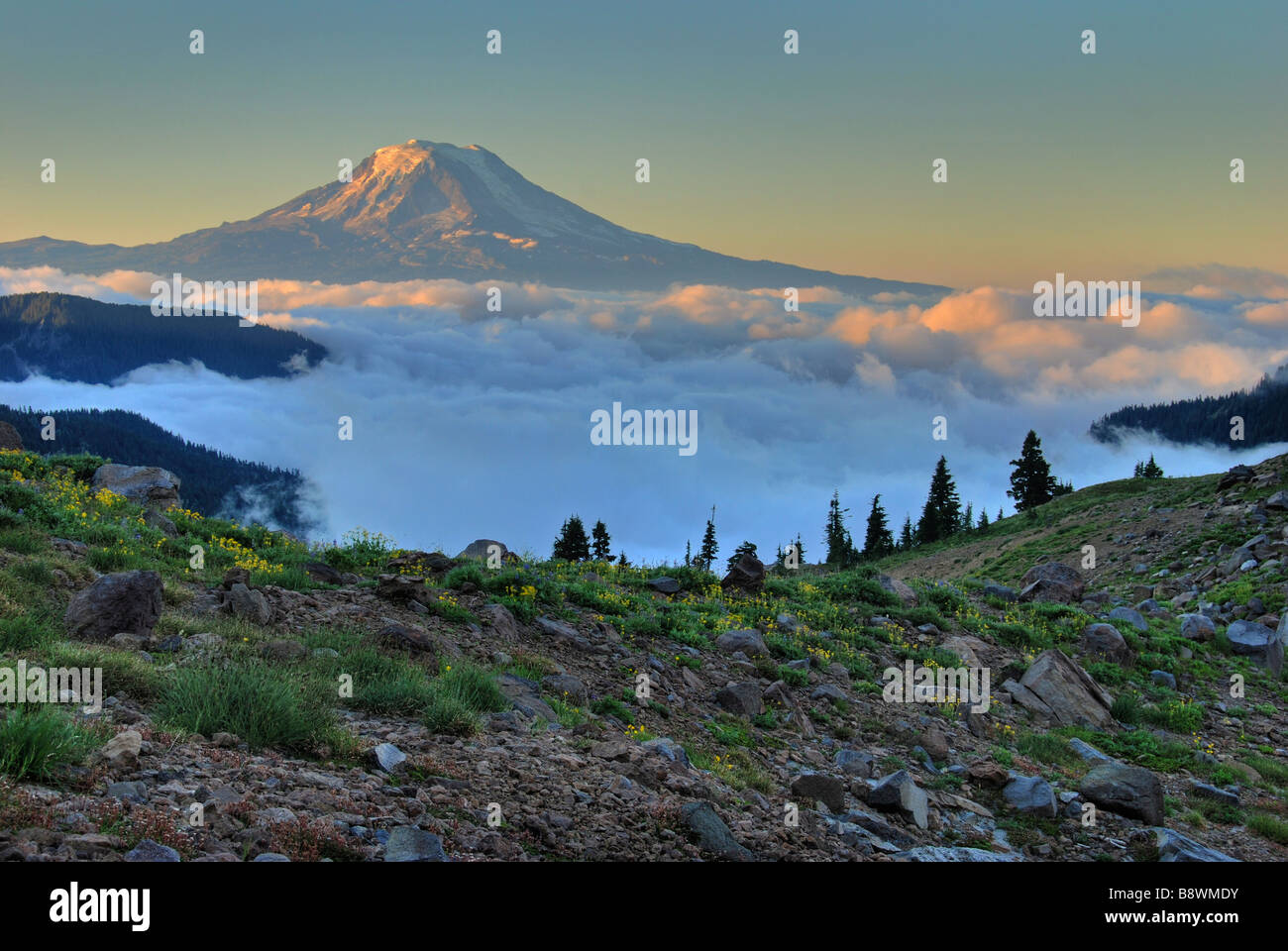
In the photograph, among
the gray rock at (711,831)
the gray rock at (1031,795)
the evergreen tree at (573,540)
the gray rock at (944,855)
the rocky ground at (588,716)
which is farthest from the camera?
the evergreen tree at (573,540)

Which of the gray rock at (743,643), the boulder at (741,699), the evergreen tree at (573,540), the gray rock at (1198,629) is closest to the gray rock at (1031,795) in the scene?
the boulder at (741,699)

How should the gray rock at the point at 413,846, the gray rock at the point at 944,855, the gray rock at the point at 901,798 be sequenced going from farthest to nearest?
the gray rock at the point at 901,798 < the gray rock at the point at 944,855 < the gray rock at the point at 413,846

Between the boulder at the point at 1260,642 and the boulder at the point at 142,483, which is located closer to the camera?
the boulder at the point at 142,483

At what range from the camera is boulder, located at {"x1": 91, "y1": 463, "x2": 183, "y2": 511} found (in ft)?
58.9

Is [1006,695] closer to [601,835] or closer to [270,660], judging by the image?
[601,835]

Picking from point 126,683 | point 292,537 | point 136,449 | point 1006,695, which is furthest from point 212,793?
point 136,449

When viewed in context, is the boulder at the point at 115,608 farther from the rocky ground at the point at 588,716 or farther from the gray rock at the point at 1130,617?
the gray rock at the point at 1130,617

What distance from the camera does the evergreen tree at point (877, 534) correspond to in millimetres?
80312

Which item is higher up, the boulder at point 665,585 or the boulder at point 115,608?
the boulder at point 115,608

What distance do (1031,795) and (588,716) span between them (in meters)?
5.70

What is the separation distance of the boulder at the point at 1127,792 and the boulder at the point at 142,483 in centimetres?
1800

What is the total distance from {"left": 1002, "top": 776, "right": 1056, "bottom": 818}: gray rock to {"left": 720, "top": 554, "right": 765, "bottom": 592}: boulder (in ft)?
29.9

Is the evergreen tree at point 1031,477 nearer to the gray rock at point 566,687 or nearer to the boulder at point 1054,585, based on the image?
the boulder at point 1054,585

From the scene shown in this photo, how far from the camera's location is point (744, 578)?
→ 63.7ft
